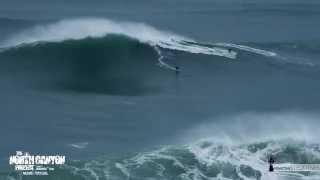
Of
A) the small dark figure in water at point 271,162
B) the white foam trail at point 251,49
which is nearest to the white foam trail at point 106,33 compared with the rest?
the white foam trail at point 251,49

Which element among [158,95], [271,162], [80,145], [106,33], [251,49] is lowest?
[271,162]

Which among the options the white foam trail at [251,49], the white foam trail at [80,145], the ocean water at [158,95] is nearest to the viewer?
the ocean water at [158,95]

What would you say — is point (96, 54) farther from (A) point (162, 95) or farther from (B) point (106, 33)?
(A) point (162, 95)

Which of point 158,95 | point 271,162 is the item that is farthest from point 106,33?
point 271,162

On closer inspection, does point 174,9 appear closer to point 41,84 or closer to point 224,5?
point 224,5

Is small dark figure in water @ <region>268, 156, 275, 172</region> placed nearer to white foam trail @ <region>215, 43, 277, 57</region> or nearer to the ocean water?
the ocean water

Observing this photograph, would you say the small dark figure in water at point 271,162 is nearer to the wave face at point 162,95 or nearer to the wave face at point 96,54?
the wave face at point 162,95

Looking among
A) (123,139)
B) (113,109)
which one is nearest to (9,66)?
(113,109)
